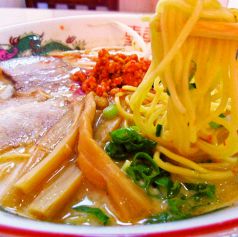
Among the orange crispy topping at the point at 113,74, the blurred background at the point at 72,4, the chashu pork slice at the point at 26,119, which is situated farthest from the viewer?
the blurred background at the point at 72,4

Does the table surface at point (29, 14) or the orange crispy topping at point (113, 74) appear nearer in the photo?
the orange crispy topping at point (113, 74)

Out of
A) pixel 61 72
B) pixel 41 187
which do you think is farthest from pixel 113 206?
pixel 61 72

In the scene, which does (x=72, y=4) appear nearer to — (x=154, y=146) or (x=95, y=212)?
(x=154, y=146)

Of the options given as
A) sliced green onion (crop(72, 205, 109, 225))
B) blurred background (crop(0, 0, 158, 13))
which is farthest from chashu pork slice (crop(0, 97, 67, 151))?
blurred background (crop(0, 0, 158, 13))

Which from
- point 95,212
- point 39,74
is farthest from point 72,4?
point 95,212

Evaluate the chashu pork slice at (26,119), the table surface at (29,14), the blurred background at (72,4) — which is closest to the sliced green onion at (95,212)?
the chashu pork slice at (26,119)

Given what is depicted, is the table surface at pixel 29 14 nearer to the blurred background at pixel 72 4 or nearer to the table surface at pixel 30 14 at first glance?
the table surface at pixel 30 14
